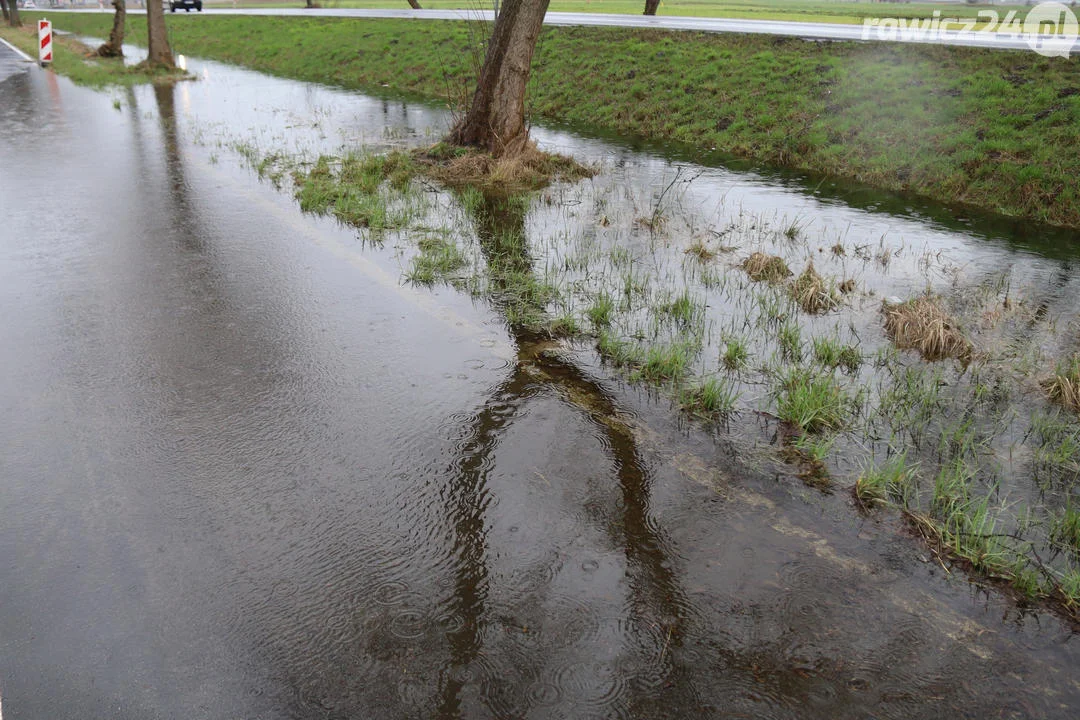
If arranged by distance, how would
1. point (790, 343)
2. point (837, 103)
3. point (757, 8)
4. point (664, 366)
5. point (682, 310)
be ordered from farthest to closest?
point (757, 8) < point (837, 103) < point (682, 310) < point (790, 343) < point (664, 366)

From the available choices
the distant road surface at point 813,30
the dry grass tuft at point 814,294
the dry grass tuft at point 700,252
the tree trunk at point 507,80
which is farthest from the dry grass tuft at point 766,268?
the distant road surface at point 813,30

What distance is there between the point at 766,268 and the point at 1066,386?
10.1ft

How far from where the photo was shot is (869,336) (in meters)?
6.77

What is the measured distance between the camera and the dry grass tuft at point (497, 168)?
1177cm

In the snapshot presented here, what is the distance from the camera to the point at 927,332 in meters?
6.43

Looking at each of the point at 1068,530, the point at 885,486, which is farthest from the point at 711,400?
the point at 1068,530

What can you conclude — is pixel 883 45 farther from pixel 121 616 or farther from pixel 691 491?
pixel 121 616

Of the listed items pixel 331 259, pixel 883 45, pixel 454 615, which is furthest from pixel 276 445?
pixel 883 45

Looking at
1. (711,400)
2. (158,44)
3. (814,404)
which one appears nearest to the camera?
(814,404)

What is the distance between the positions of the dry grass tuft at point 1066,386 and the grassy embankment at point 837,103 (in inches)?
242

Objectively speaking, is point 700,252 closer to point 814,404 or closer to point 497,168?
point 814,404

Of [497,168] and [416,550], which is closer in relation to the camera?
[416,550]

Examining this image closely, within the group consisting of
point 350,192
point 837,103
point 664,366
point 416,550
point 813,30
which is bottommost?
point 416,550

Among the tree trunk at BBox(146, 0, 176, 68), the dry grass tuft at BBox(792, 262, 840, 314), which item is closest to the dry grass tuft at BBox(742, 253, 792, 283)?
the dry grass tuft at BBox(792, 262, 840, 314)
